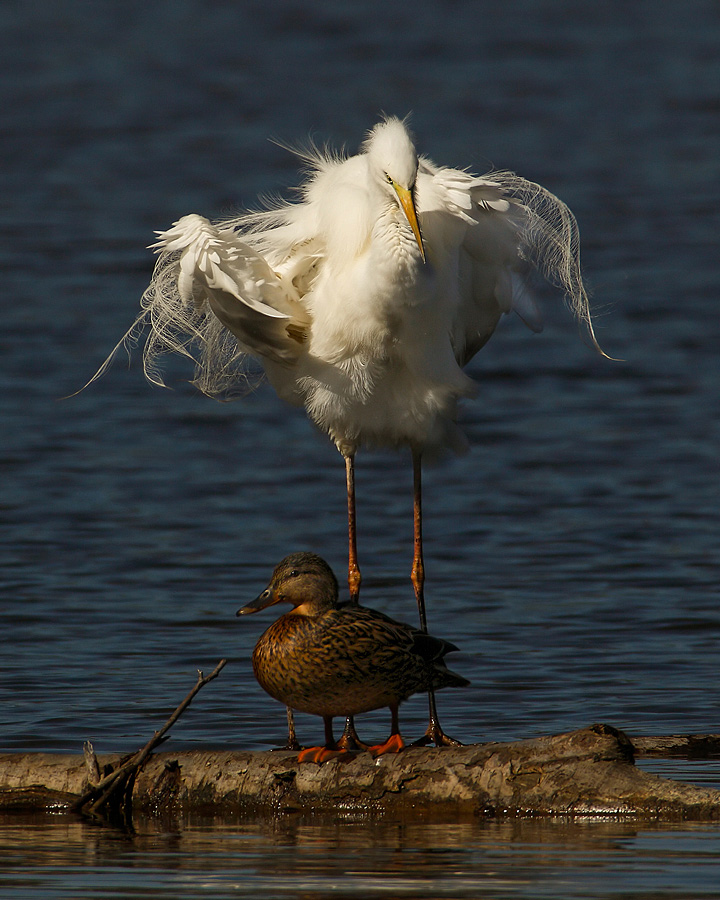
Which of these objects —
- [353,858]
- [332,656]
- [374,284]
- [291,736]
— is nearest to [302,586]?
[332,656]

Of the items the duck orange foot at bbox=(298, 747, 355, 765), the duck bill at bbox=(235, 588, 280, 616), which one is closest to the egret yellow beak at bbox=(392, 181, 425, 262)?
the duck bill at bbox=(235, 588, 280, 616)

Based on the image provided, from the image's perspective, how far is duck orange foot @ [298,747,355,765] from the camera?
736 centimetres

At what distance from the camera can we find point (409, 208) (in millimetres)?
8289

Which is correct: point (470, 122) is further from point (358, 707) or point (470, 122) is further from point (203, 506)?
point (358, 707)

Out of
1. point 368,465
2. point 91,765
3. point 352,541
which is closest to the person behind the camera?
point 91,765

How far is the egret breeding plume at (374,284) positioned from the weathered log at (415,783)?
1502 millimetres

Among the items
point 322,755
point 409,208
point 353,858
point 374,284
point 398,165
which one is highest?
point 398,165

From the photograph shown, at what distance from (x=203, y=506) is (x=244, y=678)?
18.7 ft

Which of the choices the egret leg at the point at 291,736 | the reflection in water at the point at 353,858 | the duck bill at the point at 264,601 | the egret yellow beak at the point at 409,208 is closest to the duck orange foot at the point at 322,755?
the reflection in water at the point at 353,858

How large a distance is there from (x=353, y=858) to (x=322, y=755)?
813mm

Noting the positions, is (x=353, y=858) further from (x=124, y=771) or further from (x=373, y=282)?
(x=373, y=282)

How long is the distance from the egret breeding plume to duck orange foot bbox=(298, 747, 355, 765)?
52.2 inches

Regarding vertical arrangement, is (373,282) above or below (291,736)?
above

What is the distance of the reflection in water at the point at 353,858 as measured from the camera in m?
6.16
